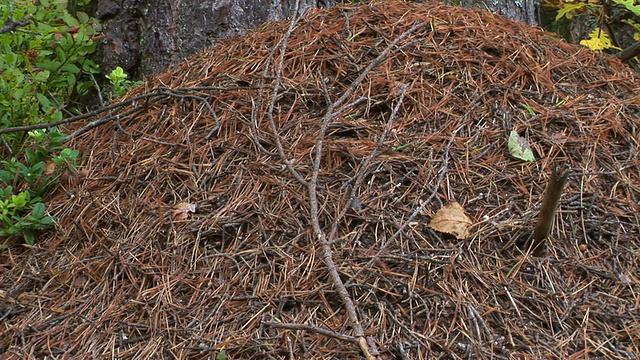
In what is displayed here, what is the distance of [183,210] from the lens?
91.1 inches

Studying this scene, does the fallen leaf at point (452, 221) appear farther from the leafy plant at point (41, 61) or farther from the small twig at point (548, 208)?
the leafy plant at point (41, 61)

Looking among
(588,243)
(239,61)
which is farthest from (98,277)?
(588,243)

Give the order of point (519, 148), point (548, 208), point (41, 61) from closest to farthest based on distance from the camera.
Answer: point (548, 208), point (519, 148), point (41, 61)

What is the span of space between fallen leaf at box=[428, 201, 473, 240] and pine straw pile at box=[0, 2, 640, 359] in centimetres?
3

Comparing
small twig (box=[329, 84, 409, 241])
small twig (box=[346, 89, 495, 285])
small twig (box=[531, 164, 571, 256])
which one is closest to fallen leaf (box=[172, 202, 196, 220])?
small twig (box=[329, 84, 409, 241])

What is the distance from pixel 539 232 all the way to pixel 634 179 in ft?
1.95

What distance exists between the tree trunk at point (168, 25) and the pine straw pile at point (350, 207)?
1.44ft

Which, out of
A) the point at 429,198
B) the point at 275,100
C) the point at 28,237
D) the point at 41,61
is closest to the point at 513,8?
the point at 275,100

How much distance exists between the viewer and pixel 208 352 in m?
1.91

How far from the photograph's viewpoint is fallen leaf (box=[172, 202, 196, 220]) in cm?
229

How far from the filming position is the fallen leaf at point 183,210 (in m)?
2.29

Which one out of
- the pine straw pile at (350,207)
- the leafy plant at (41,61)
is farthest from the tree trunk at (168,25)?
the pine straw pile at (350,207)

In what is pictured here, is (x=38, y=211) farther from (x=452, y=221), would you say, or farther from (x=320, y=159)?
(x=452, y=221)

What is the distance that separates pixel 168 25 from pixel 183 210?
150 cm
